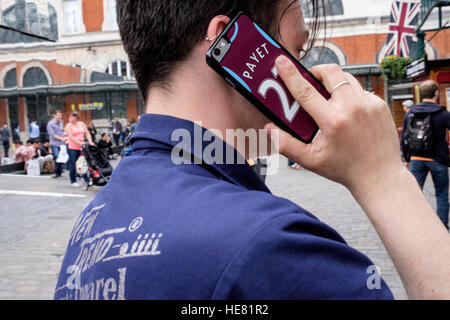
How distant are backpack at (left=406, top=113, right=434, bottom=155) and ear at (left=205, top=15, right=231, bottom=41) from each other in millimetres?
5182

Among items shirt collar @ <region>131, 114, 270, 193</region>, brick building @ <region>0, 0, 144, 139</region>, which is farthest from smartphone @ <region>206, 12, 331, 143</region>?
brick building @ <region>0, 0, 144, 139</region>

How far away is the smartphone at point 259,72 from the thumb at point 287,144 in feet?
0.04

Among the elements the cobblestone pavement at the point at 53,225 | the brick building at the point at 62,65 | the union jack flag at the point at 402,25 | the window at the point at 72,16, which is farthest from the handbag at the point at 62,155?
the window at the point at 72,16

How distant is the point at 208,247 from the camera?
714mm

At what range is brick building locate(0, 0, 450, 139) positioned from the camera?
2011 cm

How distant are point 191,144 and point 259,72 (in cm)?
24

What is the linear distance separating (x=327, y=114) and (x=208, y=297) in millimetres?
434

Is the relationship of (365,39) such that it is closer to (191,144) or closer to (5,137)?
(5,137)

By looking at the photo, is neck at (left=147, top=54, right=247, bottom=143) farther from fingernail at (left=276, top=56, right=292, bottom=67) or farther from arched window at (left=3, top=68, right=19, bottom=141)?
arched window at (left=3, top=68, right=19, bottom=141)

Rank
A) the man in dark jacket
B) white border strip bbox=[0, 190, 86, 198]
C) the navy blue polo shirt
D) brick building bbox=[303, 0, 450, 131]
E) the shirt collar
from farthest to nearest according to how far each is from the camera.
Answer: brick building bbox=[303, 0, 450, 131]
white border strip bbox=[0, 190, 86, 198]
the man in dark jacket
the shirt collar
the navy blue polo shirt

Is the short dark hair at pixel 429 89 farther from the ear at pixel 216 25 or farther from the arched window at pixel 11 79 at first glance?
the arched window at pixel 11 79

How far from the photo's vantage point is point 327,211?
7211 mm

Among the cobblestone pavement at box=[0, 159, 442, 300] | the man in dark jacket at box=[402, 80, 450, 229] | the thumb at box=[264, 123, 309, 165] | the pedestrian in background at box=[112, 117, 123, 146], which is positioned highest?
the thumb at box=[264, 123, 309, 165]

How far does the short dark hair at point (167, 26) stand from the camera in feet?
3.26
